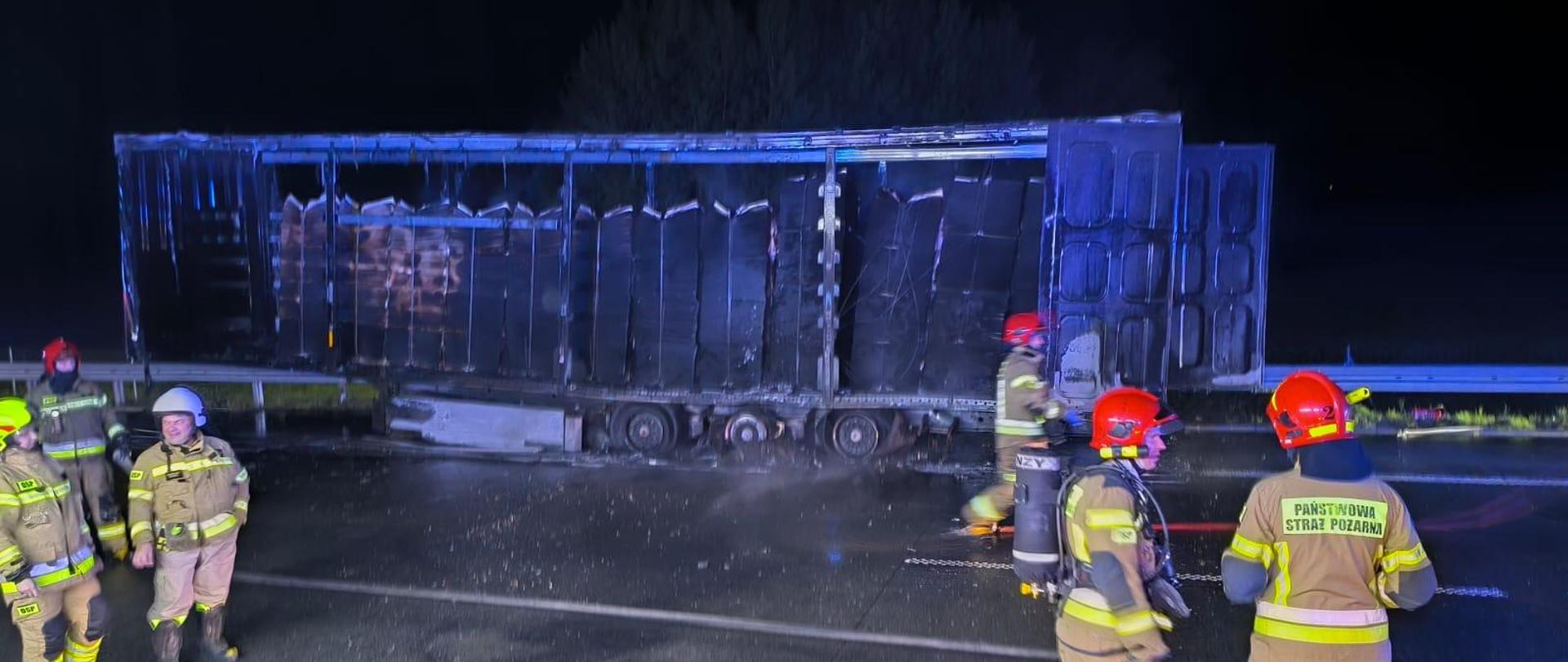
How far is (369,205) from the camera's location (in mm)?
10148

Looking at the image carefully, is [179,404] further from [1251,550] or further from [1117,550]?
[1251,550]

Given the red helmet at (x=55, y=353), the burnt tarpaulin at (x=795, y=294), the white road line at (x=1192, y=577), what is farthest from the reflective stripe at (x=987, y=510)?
the red helmet at (x=55, y=353)

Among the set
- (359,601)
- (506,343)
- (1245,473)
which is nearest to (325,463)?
(506,343)

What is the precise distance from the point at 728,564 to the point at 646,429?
3306 millimetres

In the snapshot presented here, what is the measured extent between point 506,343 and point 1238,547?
7.99m

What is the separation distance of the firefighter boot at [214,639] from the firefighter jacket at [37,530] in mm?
674

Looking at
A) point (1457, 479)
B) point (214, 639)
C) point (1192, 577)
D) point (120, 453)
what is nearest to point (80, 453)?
point (120, 453)

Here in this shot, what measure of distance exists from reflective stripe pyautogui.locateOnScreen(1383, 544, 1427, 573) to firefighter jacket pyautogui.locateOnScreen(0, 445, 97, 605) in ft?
16.4

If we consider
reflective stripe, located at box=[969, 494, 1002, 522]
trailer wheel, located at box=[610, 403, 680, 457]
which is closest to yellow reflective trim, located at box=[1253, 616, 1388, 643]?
reflective stripe, located at box=[969, 494, 1002, 522]

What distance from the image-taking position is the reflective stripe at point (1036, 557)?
14.7 ft

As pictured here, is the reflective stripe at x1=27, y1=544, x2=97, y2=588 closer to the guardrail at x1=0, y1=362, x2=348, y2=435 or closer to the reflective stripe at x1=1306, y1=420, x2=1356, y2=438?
the reflective stripe at x1=1306, y1=420, x2=1356, y2=438

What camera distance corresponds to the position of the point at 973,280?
8.81 meters

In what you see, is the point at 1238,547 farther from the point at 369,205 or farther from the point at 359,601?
the point at 369,205

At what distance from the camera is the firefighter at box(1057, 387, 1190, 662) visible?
3.09 meters
